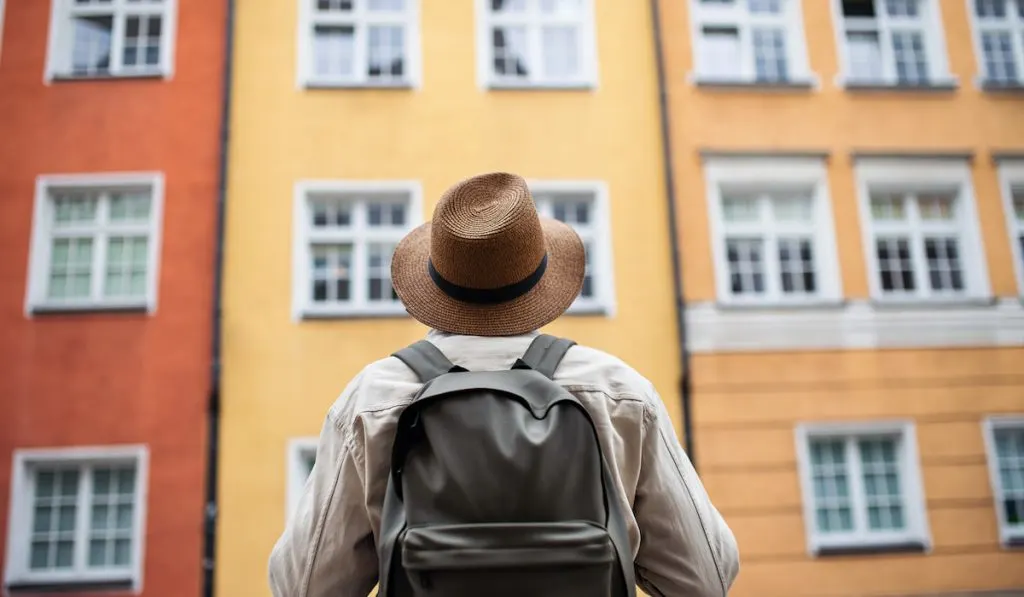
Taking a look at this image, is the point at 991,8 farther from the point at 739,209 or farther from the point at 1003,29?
the point at 739,209

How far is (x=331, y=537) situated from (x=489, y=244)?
22.1 inches

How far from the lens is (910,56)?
335 inches

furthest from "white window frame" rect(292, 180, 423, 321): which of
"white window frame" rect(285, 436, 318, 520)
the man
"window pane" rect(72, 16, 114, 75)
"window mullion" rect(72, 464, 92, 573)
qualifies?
the man

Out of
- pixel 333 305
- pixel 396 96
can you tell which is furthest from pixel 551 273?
pixel 396 96

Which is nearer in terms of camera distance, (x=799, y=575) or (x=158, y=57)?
(x=799, y=575)

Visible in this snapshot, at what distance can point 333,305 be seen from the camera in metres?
7.50

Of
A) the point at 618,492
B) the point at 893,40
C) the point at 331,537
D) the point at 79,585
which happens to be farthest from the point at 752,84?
the point at 331,537

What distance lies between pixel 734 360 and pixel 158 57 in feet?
19.2

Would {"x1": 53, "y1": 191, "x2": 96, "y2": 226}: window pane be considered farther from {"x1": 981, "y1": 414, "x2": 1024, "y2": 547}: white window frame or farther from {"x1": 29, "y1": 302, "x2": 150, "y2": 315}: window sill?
{"x1": 981, "y1": 414, "x2": 1024, "y2": 547}: white window frame

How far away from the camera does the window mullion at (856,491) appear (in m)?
7.42

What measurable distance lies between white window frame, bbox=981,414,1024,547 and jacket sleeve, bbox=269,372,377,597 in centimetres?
738

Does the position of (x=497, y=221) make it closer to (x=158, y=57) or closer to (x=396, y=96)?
(x=396, y=96)

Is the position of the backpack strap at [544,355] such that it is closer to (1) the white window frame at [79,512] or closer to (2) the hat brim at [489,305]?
(2) the hat brim at [489,305]

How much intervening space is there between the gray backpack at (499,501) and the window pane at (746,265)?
6777 millimetres
